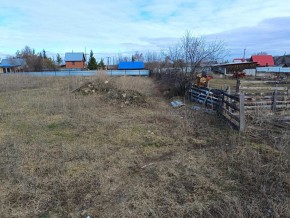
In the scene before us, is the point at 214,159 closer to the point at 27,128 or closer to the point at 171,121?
the point at 171,121

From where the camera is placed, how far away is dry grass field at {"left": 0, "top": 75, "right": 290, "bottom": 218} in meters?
3.37

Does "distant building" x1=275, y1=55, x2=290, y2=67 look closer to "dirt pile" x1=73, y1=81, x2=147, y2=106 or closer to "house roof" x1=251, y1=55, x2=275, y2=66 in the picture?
"house roof" x1=251, y1=55, x2=275, y2=66

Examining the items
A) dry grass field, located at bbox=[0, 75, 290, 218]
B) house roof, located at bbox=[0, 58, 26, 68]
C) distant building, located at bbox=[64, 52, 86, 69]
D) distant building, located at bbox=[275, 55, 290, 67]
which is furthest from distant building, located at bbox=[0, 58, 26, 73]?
distant building, located at bbox=[275, 55, 290, 67]

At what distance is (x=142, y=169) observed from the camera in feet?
15.0

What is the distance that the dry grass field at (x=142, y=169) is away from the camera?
3.37 meters

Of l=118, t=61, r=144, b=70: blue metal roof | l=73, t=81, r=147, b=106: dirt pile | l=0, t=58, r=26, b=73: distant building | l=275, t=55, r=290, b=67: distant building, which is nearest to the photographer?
l=73, t=81, r=147, b=106: dirt pile

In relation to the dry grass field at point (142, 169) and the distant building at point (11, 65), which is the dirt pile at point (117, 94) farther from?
the distant building at point (11, 65)

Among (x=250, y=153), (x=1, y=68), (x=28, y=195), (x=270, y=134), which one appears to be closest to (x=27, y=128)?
(x=28, y=195)

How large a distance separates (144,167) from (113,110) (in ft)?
19.1

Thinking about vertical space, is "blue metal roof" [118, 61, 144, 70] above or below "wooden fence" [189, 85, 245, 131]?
above

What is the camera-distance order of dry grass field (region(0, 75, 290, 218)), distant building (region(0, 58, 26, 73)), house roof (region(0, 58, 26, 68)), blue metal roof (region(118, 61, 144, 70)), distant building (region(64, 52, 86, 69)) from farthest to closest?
distant building (region(64, 52, 86, 69)) → house roof (region(0, 58, 26, 68)) → distant building (region(0, 58, 26, 73)) → blue metal roof (region(118, 61, 144, 70)) → dry grass field (region(0, 75, 290, 218))

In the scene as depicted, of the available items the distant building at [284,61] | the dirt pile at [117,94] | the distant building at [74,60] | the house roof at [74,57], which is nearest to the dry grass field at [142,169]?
the dirt pile at [117,94]

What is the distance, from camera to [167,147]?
18.8 feet

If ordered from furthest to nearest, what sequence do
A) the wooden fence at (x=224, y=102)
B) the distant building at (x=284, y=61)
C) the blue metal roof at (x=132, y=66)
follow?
the distant building at (x=284, y=61) < the blue metal roof at (x=132, y=66) < the wooden fence at (x=224, y=102)
